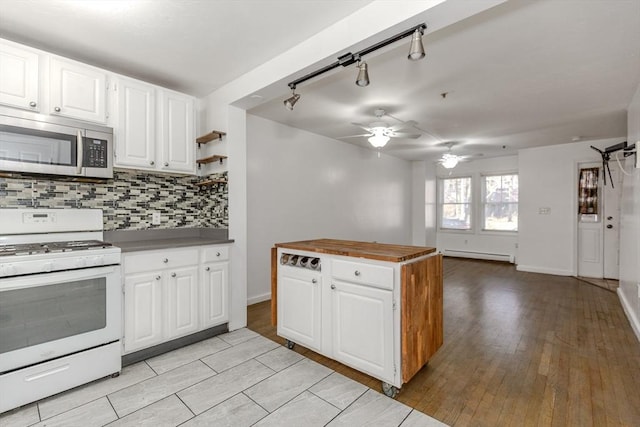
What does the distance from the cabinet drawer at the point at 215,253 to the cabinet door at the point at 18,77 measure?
1612 millimetres

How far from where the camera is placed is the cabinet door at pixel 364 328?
1.95 m

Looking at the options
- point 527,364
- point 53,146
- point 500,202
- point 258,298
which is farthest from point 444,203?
point 53,146

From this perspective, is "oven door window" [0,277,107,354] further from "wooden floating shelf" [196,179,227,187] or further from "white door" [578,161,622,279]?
"white door" [578,161,622,279]

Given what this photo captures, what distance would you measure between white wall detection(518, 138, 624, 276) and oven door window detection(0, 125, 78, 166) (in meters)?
7.17

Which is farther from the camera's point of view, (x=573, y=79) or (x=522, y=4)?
(x=573, y=79)

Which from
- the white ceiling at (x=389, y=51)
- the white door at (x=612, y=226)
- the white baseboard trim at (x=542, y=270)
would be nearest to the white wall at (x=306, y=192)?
the white ceiling at (x=389, y=51)

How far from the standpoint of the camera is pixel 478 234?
7.34m

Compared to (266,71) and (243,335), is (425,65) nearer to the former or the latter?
(266,71)

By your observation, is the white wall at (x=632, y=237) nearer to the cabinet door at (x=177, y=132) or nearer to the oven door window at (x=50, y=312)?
the cabinet door at (x=177, y=132)

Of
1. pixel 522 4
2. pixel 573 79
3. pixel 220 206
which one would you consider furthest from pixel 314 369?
pixel 573 79

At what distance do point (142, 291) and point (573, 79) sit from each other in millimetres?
4309

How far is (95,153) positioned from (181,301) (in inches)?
54.5

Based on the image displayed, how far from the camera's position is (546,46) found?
7.57ft

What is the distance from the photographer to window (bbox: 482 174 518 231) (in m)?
6.89
